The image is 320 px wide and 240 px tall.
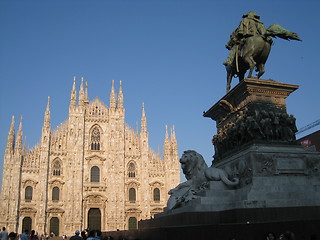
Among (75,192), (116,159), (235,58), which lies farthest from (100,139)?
(235,58)

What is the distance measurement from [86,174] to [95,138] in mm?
4550

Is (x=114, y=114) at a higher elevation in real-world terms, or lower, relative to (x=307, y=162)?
higher

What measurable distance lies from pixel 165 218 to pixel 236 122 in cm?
283

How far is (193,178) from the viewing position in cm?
859

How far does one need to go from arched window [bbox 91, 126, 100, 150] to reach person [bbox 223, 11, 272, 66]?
111ft

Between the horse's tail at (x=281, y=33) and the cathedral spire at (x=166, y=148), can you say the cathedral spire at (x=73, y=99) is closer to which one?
the cathedral spire at (x=166, y=148)

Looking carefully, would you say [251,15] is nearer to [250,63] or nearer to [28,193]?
[250,63]

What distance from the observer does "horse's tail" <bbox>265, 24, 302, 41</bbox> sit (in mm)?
9078

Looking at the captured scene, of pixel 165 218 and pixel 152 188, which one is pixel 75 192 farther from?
pixel 165 218

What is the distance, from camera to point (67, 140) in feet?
134

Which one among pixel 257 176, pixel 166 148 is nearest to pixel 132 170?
pixel 166 148

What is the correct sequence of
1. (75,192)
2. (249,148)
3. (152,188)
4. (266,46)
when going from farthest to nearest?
1. (152,188)
2. (75,192)
3. (266,46)
4. (249,148)

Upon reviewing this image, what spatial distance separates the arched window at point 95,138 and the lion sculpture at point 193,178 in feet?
111

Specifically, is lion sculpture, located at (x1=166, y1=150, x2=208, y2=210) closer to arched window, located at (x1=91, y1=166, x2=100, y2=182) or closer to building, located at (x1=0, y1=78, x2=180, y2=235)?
building, located at (x1=0, y1=78, x2=180, y2=235)
